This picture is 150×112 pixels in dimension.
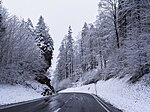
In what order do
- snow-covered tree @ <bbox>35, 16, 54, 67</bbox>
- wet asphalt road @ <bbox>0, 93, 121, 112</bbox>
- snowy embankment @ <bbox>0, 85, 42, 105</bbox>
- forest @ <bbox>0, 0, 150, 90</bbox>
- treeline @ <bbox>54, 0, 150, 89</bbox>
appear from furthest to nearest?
snow-covered tree @ <bbox>35, 16, 54, 67</bbox> → forest @ <bbox>0, 0, 150, 90</bbox> → treeline @ <bbox>54, 0, 150, 89</bbox> → snowy embankment @ <bbox>0, 85, 42, 105</bbox> → wet asphalt road @ <bbox>0, 93, 121, 112</bbox>

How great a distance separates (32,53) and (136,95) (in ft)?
71.0

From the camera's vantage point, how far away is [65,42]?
258 ft

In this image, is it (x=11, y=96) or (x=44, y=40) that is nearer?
(x=11, y=96)

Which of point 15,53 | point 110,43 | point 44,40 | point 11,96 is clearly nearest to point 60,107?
point 11,96

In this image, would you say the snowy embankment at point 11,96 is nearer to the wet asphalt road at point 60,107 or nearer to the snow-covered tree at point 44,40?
the wet asphalt road at point 60,107

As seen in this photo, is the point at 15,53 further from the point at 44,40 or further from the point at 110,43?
the point at 110,43

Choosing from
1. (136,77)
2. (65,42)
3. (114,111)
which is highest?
(65,42)

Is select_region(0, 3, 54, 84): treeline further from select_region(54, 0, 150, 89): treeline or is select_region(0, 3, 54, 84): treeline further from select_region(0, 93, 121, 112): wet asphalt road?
select_region(54, 0, 150, 89): treeline

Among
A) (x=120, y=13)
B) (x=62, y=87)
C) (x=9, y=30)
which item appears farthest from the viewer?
(x=62, y=87)

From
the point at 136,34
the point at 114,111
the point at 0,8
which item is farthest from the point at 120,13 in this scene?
the point at 114,111

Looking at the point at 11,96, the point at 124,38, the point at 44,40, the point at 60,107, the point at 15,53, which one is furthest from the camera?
the point at 44,40

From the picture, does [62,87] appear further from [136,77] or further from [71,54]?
[136,77]

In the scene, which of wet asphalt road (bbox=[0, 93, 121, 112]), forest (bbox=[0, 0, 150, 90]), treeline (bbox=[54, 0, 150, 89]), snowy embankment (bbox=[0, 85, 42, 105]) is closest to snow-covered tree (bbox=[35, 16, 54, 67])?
forest (bbox=[0, 0, 150, 90])

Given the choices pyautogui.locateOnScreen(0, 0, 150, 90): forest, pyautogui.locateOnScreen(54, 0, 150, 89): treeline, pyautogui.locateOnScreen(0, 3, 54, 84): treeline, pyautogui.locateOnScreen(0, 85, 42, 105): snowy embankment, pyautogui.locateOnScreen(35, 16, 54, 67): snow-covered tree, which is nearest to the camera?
pyautogui.locateOnScreen(0, 85, 42, 105): snowy embankment
